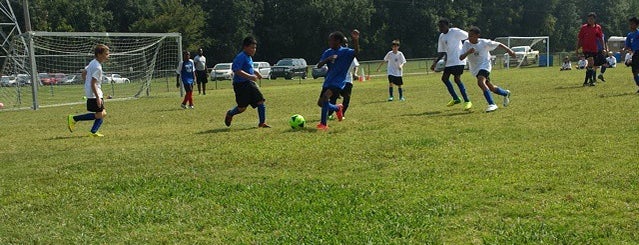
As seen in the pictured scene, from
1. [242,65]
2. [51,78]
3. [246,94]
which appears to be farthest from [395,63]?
[51,78]

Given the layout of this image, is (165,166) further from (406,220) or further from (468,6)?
(468,6)

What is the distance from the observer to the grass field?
15.5 ft

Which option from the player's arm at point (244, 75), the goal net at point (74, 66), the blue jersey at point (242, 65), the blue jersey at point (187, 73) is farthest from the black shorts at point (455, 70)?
the goal net at point (74, 66)

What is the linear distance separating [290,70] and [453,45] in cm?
3334

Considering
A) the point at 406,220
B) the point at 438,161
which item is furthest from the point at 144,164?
the point at 406,220

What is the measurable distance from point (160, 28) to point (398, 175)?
188 ft

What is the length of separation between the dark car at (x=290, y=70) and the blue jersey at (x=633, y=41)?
32.5 m

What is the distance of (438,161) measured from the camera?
23.4ft

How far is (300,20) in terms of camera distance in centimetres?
7188

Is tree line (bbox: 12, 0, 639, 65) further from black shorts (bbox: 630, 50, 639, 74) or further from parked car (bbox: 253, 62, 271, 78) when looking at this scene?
black shorts (bbox: 630, 50, 639, 74)

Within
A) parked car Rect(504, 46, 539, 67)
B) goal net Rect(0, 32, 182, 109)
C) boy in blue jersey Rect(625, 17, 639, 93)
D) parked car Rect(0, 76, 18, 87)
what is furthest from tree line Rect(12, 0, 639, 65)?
boy in blue jersey Rect(625, 17, 639, 93)

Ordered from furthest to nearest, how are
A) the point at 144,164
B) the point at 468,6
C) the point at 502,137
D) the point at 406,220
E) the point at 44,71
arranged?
the point at 468,6, the point at 44,71, the point at 502,137, the point at 144,164, the point at 406,220

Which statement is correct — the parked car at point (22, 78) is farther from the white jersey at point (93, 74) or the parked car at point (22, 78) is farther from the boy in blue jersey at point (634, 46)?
the boy in blue jersey at point (634, 46)

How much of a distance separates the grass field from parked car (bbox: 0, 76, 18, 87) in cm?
1536
